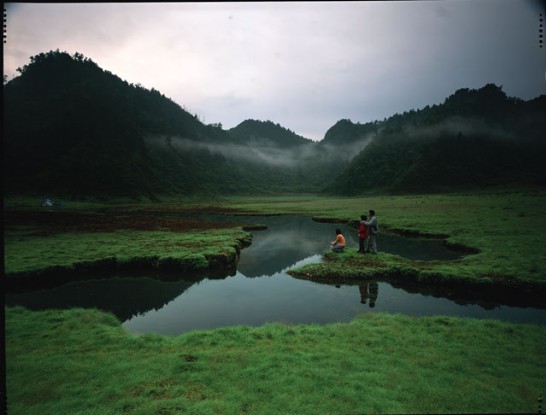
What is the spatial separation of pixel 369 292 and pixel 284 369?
12.1 metres

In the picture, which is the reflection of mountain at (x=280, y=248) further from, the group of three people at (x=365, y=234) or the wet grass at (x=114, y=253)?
the group of three people at (x=365, y=234)

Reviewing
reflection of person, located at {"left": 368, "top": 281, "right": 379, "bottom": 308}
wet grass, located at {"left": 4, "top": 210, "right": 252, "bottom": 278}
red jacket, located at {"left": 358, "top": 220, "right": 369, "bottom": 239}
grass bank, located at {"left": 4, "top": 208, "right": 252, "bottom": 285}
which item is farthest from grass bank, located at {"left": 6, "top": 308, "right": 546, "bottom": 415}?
red jacket, located at {"left": 358, "top": 220, "right": 369, "bottom": 239}

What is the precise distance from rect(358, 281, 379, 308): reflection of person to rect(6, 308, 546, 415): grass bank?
4597mm

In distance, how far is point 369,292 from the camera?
20.5m

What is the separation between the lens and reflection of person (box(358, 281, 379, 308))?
1917 centimetres

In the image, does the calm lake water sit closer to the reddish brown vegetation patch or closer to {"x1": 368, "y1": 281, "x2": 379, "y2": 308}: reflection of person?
{"x1": 368, "y1": 281, "x2": 379, "y2": 308}: reflection of person

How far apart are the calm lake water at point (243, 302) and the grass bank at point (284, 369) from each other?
126 inches

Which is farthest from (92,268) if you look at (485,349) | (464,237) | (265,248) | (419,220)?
(419,220)

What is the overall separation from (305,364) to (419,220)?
4589cm

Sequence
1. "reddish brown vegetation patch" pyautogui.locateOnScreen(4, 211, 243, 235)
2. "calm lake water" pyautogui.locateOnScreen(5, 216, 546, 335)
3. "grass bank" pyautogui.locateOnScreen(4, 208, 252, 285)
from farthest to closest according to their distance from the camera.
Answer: "reddish brown vegetation patch" pyautogui.locateOnScreen(4, 211, 243, 235)
"grass bank" pyautogui.locateOnScreen(4, 208, 252, 285)
"calm lake water" pyautogui.locateOnScreen(5, 216, 546, 335)

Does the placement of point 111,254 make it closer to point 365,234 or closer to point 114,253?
point 114,253

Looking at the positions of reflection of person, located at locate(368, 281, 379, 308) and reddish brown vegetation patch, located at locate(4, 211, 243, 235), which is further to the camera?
reddish brown vegetation patch, located at locate(4, 211, 243, 235)

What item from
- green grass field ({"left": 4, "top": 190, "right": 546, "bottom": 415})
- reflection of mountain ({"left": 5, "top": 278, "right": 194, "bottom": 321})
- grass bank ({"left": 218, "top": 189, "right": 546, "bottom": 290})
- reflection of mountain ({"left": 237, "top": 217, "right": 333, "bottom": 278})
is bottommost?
reflection of mountain ({"left": 5, "top": 278, "right": 194, "bottom": 321})

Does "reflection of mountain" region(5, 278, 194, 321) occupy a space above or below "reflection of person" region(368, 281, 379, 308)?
below
